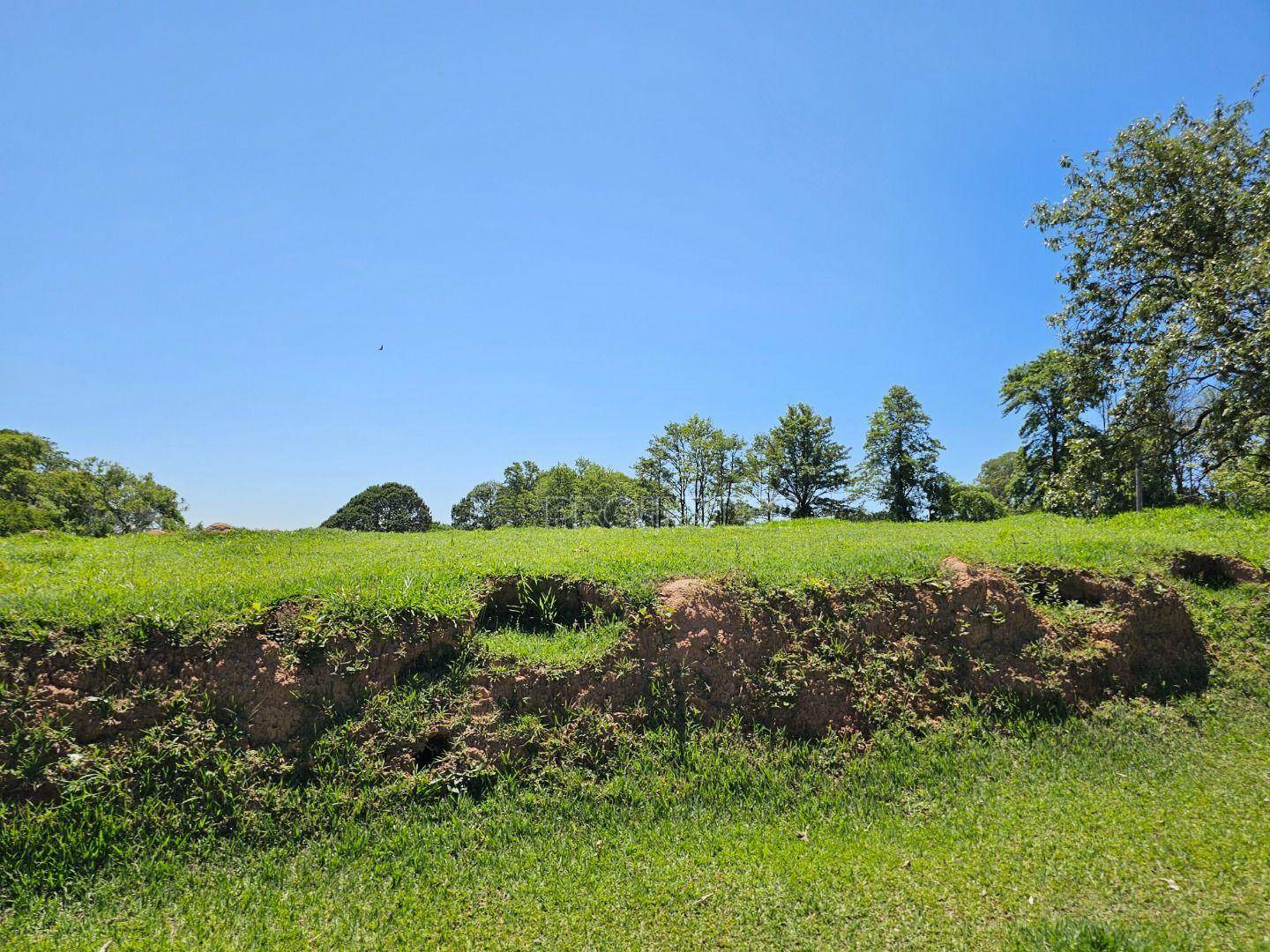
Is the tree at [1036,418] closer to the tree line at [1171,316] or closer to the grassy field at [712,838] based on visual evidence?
the tree line at [1171,316]

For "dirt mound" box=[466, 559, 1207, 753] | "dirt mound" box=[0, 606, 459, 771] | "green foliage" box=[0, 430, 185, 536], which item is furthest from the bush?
"green foliage" box=[0, 430, 185, 536]

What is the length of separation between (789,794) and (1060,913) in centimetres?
213

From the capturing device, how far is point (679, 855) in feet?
15.8

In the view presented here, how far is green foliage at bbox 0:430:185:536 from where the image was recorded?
35.4 meters

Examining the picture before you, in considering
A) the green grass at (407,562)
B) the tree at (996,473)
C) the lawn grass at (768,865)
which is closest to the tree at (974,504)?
the tree at (996,473)

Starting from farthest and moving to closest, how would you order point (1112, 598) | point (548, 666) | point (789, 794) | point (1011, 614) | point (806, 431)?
point (806, 431), point (1112, 598), point (1011, 614), point (548, 666), point (789, 794)

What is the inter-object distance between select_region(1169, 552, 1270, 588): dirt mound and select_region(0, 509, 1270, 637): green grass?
11.0 inches

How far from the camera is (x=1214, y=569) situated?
9.20 meters

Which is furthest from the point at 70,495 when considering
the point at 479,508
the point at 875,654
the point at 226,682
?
the point at 875,654

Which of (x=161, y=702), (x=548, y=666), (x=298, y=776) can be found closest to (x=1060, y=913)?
(x=548, y=666)

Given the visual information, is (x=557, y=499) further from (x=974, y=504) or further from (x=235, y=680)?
(x=235, y=680)

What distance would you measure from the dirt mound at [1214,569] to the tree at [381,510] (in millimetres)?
55047

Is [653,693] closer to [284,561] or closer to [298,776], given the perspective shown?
[298,776]

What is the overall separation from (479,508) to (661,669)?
73.1 m
